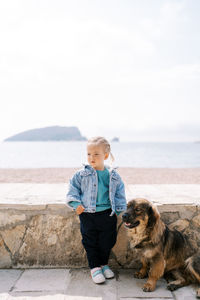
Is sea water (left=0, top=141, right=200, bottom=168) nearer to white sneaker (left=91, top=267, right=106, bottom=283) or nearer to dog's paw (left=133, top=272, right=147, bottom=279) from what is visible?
white sneaker (left=91, top=267, right=106, bottom=283)

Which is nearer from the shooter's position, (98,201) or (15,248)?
(98,201)

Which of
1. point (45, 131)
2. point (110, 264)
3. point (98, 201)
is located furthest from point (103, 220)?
point (45, 131)

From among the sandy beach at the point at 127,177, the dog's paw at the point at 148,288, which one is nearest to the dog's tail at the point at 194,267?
the dog's paw at the point at 148,288

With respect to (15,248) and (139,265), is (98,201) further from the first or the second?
(15,248)

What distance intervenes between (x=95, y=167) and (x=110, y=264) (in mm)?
1269

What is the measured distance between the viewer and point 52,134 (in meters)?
141

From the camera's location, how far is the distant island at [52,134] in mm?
140750

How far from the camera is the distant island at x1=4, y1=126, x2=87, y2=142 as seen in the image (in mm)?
140750

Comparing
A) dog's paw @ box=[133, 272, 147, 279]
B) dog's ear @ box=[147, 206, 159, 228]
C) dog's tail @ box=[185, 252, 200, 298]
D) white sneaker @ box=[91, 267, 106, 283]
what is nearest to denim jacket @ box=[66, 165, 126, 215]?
dog's ear @ box=[147, 206, 159, 228]

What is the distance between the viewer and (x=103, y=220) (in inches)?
128

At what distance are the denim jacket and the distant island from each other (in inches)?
5421

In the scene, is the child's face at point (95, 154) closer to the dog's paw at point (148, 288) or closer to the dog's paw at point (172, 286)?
the dog's paw at point (148, 288)


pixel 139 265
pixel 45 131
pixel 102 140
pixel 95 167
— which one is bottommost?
pixel 139 265

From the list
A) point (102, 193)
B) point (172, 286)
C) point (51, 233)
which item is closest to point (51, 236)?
point (51, 233)
